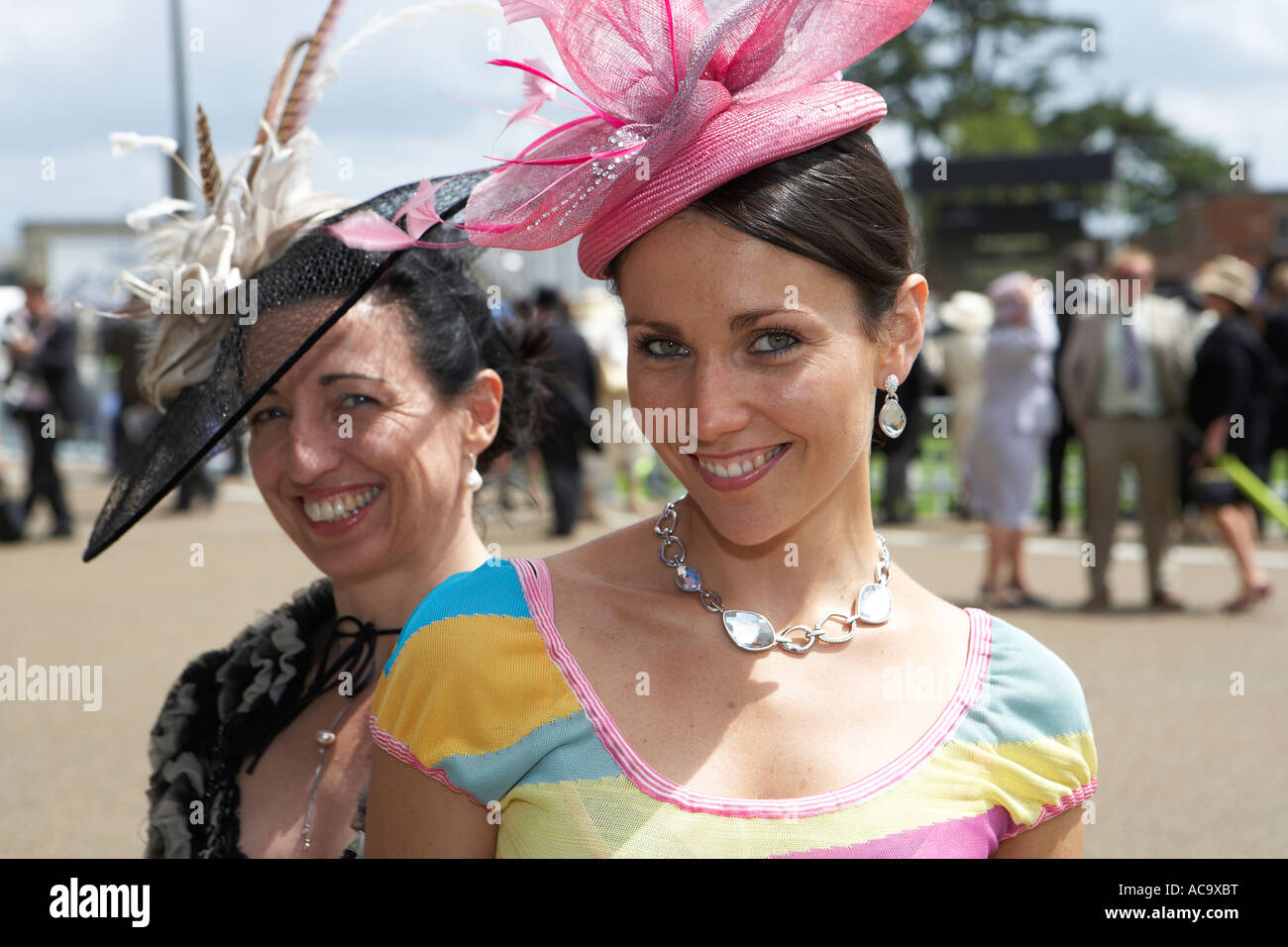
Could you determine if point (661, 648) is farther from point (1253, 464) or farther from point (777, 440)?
point (1253, 464)

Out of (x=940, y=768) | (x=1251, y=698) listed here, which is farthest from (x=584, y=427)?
(x=940, y=768)

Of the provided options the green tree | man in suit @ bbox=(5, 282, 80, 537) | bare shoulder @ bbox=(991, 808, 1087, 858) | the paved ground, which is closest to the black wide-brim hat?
the paved ground

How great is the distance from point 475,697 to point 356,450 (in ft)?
2.38

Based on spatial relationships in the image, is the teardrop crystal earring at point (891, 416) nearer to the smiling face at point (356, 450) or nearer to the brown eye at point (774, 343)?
the brown eye at point (774, 343)

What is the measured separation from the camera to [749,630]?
1807mm

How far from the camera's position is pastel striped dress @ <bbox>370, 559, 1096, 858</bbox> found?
161 centimetres

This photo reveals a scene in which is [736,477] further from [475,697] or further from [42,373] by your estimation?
[42,373]

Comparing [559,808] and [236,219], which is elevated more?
[236,219]

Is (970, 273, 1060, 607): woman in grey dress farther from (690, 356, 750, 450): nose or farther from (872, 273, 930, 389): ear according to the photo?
(690, 356, 750, 450): nose

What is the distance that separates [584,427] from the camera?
10.4m

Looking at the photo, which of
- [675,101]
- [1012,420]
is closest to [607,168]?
[675,101]

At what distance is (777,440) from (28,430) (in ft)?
37.0

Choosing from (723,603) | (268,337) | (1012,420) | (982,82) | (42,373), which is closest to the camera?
(723,603)

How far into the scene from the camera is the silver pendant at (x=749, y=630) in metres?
1.79
